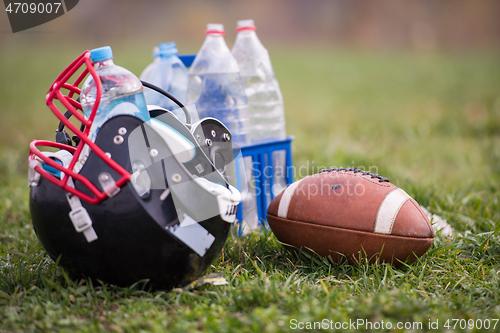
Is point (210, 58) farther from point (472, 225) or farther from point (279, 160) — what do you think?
point (472, 225)

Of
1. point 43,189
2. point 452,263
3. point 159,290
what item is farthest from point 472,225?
point 43,189

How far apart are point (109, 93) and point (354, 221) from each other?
1.17 metres

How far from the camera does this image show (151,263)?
1.52 meters

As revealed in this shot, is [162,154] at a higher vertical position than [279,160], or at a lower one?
higher

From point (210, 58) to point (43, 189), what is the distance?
134 cm

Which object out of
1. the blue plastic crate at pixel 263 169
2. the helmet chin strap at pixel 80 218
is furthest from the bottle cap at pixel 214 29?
the helmet chin strap at pixel 80 218

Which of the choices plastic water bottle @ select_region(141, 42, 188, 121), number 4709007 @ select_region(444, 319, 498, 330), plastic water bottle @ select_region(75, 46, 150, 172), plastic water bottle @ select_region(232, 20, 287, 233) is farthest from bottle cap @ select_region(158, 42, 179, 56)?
number 4709007 @ select_region(444, 319, 498, 330)

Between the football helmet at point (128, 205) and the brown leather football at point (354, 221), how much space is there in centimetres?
44

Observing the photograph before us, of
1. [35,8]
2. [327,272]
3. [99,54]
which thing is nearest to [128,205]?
[99,54]

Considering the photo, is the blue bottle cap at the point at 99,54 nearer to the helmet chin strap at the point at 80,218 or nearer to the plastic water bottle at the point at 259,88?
the helmet chin strap at the point at 80,218

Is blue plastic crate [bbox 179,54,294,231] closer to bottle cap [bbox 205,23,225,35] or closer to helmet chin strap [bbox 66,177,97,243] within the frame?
bottle cap [bbox 205,23,225,35]

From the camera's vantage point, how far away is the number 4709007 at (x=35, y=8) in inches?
99.5

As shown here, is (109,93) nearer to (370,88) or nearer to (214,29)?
(214,29)

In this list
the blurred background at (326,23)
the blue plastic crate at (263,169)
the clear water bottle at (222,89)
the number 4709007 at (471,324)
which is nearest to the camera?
the number 4709007 at (471,324)
